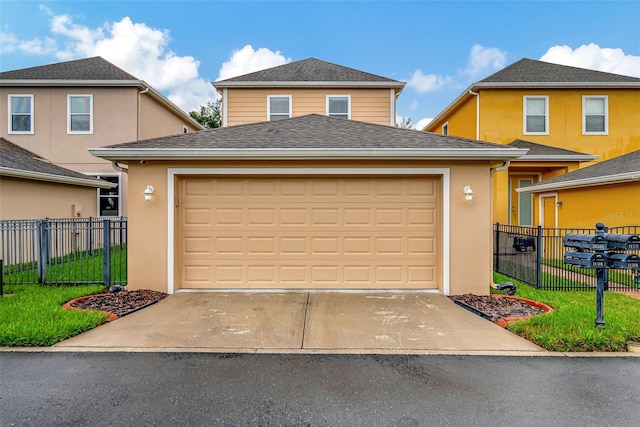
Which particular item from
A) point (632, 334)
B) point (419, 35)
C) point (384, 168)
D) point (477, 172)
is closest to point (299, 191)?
point (384, 168)

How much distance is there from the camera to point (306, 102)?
14.3 metres

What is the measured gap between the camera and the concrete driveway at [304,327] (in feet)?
14.0

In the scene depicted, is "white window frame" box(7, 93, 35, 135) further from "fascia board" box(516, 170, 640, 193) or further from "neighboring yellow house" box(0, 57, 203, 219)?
"fascia board" box(516, 170, 640, 193)

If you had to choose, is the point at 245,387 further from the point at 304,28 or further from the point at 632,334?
the point at 304,28

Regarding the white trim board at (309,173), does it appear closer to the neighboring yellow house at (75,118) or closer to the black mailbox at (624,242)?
the black mailbox at (624,242)

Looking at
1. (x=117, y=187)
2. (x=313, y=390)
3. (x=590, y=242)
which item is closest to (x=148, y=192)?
(x=313, y=390)

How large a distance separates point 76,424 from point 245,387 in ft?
4.42

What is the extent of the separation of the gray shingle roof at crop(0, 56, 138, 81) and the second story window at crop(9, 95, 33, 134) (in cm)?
84

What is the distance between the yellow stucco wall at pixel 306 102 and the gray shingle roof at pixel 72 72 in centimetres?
392

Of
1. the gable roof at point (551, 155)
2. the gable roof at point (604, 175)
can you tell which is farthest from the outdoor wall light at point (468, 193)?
the gable roof at point (551, 155)

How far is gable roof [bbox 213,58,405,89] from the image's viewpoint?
14133mm

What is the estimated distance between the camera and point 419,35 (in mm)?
19719

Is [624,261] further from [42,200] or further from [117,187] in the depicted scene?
A: [117,187]

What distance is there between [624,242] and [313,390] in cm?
434
